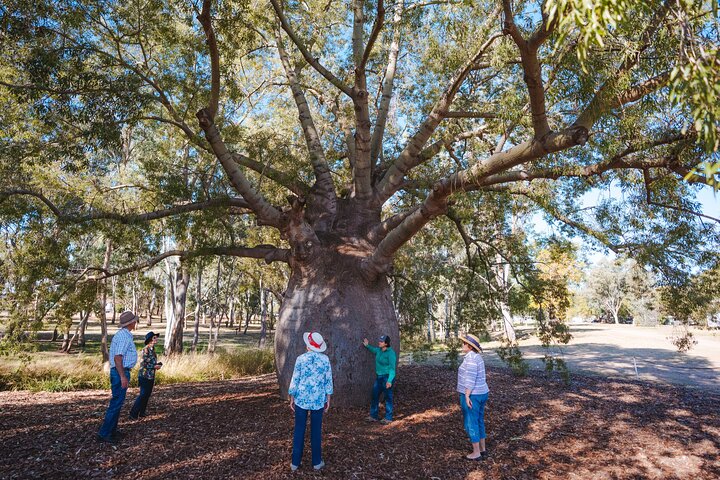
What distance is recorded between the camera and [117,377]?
5023 millimetres

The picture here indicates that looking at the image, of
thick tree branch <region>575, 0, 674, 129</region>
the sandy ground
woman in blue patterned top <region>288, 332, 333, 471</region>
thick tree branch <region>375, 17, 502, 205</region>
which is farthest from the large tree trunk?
the sandy ground

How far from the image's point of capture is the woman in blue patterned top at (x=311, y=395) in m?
4.29

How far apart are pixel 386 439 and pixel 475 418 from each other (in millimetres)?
1256

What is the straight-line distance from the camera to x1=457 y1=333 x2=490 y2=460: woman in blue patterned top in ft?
15.2

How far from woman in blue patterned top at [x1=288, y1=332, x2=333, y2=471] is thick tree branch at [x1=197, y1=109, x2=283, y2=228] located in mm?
3221

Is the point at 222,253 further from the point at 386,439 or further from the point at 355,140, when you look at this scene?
the point at 386,439

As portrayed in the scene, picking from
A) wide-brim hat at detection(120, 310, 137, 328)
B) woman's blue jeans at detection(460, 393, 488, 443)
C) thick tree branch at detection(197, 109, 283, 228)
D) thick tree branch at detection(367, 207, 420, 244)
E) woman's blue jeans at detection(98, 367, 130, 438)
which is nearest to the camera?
woman's blue jeans at detection(460, 393, 488, 443)

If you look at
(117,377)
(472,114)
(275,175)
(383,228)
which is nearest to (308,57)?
(275,175)

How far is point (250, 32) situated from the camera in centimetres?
759

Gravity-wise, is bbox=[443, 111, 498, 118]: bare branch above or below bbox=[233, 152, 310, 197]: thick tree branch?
above

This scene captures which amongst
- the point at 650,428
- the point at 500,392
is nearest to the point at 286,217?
the point at 500,392

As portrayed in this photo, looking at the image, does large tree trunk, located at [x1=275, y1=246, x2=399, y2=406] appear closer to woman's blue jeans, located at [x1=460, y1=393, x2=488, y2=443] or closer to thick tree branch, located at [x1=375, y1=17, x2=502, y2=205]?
thick tree branch, located at [x1=375, y1=17, x2=502, y2=205]

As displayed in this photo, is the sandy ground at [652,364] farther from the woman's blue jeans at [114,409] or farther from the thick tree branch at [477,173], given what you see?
the woman's blue jeans at [114,409]

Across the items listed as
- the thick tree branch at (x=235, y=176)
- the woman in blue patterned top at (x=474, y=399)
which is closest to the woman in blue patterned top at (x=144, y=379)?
the thick tree branch at (x=235, y=176)
